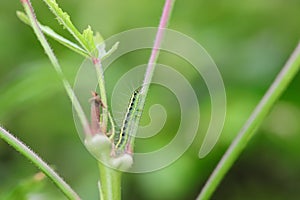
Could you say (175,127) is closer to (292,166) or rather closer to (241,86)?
(241,86)

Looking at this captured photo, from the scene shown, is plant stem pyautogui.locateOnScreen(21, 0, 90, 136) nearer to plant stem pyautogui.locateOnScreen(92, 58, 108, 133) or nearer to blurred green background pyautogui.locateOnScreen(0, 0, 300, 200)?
plant stem pyautogui.locateOnScreen(92, 58, 108, 133)

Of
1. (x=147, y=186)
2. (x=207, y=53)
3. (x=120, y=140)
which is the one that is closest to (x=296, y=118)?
(x=207, y=53)

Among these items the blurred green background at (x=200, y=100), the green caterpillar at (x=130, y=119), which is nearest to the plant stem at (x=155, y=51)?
the green caterpillar at (x=130, y=119)

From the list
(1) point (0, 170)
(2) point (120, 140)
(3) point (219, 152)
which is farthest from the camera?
(3) point (219, 152)

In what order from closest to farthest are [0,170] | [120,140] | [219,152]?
[120,140] → [0,170] → [219,152]

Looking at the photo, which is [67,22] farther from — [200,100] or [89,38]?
[200,100]

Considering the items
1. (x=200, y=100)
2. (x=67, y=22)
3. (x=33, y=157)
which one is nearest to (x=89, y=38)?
(x=67, y=22)

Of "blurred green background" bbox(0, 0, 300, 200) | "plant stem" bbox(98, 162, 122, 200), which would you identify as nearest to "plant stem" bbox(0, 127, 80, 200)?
"plant stem" bbox(98, 162, 122, 200)
